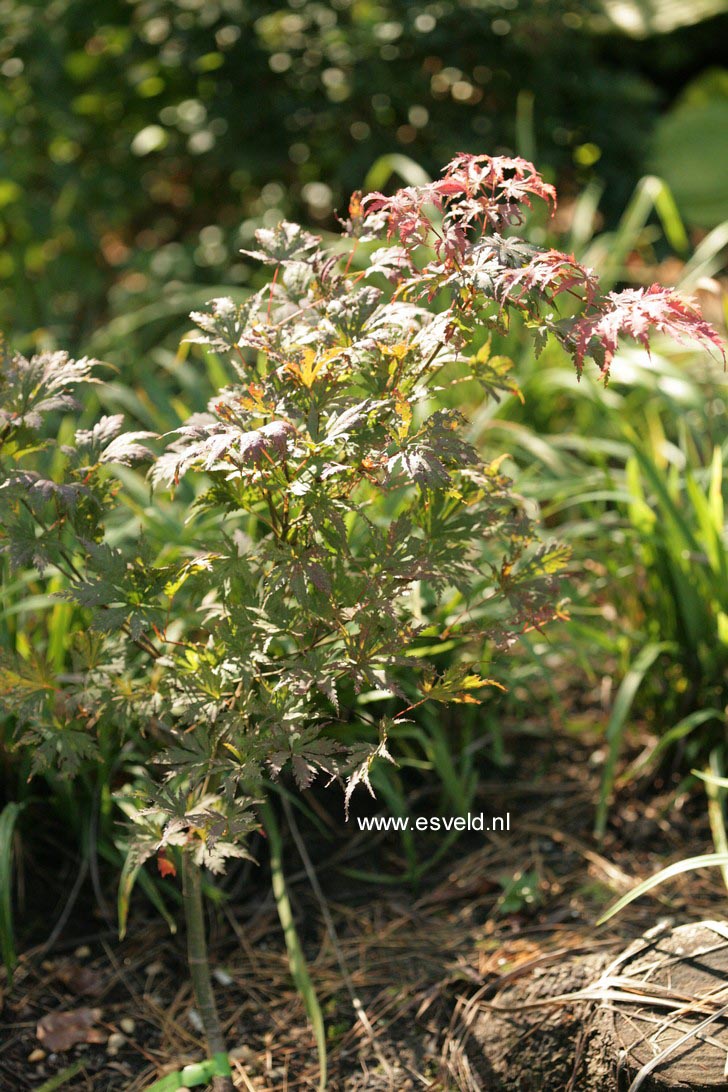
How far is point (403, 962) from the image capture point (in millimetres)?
1741

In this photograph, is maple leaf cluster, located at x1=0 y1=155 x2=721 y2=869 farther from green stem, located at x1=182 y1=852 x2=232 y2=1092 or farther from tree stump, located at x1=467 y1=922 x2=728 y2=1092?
tree stump, located at x1=467 y1=922 x2=728 y2=1092

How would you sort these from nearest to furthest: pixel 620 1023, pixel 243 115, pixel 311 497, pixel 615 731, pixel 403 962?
1. pixel 311 497
2. pixel 620 1023
3. pixel 403 962
4. pixel 615 731
5. pixel 243 115

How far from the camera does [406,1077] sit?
1.55m

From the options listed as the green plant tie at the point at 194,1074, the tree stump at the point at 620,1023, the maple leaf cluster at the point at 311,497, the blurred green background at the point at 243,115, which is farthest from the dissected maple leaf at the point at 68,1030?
the blurred green background at the point at 243,115

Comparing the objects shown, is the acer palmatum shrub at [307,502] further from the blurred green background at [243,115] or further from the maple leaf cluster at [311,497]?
the blurred green background at [243,115]

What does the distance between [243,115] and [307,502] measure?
2649 millimetres

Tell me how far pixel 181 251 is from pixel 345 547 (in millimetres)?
2595

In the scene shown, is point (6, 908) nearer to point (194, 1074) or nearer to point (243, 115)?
point (194, 1074)

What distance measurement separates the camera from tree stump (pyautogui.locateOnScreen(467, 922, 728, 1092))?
1.36 m

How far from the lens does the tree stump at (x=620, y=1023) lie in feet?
4.45

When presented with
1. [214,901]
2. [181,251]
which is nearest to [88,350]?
[181,251]

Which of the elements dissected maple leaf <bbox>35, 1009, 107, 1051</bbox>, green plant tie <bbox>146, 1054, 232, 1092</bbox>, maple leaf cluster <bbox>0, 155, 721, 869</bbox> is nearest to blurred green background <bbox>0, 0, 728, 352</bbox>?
maple leaf cluster <bbox>0, 155, 721, 869</bbox>

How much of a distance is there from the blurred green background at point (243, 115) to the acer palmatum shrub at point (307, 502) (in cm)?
202

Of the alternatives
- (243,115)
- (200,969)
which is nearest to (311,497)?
(200,969)
